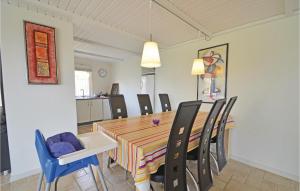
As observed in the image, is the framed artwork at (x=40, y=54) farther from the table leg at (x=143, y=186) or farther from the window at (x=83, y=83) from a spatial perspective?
the window at (x=83, y=83)

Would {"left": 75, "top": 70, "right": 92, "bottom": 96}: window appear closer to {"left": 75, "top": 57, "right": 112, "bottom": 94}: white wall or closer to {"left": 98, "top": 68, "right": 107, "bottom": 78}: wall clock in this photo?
{"left": 75, "top": 57, "right": 112, "bottom": 94}: white wall

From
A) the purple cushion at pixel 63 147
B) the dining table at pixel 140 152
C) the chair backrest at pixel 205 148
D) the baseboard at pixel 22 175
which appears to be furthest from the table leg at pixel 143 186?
Answer: the baseboard at pixel 22 175

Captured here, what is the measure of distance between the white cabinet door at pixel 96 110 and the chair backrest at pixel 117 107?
2.93 metres

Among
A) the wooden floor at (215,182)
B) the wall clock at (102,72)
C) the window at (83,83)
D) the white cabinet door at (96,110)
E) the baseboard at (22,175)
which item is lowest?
Result: the wooden floor at (215,182)

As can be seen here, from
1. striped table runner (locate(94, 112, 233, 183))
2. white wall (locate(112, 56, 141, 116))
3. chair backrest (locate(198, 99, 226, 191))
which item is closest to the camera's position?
striped table runner (locate(94, 112, 233, 183))

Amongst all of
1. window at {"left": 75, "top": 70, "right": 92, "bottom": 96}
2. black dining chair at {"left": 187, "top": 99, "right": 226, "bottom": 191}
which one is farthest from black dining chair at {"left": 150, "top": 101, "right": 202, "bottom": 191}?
window at {"left": 75, "top": 70, "right": 92, "bottom": 96}

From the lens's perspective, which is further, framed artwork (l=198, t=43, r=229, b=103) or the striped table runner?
framed artwork (l=198, t=43, r=229, b=103)

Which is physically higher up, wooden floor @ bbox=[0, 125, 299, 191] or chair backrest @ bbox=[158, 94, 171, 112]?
chair backrest @ bbox=[158, 94, 171, 112]

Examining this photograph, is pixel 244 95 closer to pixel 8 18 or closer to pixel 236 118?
pixel 236 118

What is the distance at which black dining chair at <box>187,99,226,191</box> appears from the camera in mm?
1438

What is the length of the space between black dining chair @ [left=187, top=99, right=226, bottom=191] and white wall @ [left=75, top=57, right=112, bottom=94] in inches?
196

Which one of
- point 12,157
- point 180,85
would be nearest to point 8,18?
point 12,157

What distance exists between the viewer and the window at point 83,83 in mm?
5310

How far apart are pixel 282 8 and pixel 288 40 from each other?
44cm
